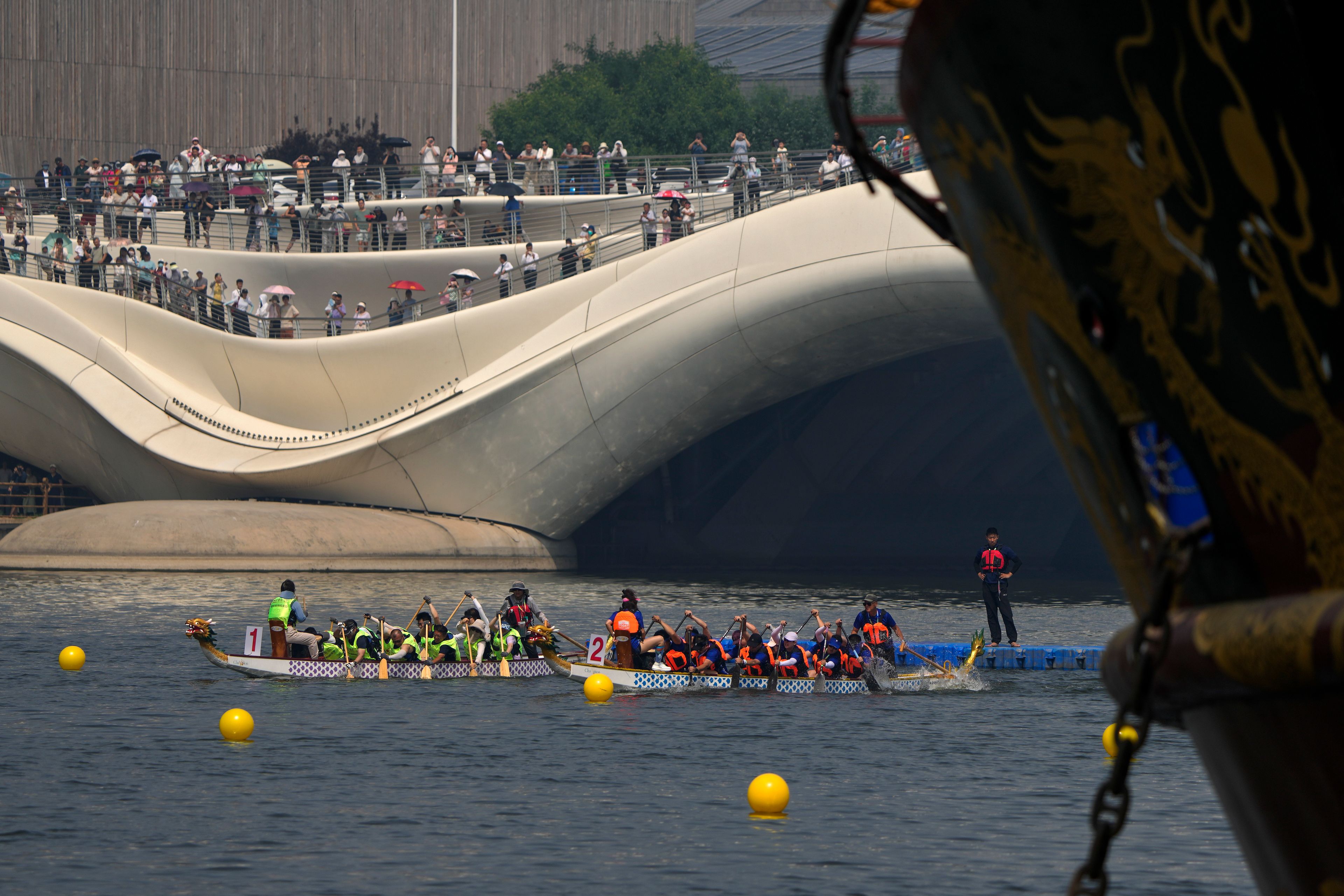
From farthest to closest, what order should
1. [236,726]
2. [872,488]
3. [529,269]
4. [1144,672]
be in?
[872,488] → [529,269] → [236,726] → [1144,672]

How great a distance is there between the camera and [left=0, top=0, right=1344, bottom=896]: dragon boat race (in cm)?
383

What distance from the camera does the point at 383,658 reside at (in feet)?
80.2

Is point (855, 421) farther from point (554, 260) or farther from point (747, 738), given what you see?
point (747, 738)

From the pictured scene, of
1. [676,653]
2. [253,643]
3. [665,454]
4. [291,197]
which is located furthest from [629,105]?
[253,643]

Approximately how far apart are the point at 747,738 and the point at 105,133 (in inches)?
2034

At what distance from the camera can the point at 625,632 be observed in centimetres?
2395

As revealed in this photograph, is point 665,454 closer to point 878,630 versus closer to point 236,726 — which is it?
point 878,630

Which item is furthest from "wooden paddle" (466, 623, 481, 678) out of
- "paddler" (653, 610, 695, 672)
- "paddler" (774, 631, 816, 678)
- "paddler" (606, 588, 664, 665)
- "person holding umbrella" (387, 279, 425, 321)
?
"person holding umbrella" (387, 279, 425, 321)

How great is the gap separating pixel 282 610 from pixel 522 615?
375 centimetres

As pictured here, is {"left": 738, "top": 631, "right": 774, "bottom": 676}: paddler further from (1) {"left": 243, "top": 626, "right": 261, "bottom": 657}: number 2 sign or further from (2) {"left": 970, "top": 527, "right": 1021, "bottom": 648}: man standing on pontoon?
(1) {"left": 243, "top": 626, "right": 261, "bottom": 657}: number 2 sign

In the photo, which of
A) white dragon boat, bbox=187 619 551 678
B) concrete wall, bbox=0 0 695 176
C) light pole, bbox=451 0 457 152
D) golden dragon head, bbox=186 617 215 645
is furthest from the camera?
concrete wall, bbox=0 0 695 176

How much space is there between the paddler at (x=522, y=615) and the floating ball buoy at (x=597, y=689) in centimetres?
234

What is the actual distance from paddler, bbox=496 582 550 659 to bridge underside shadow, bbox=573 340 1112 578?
71.4 ft

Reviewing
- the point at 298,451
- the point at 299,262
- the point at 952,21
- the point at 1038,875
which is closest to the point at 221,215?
the point at 299,262
